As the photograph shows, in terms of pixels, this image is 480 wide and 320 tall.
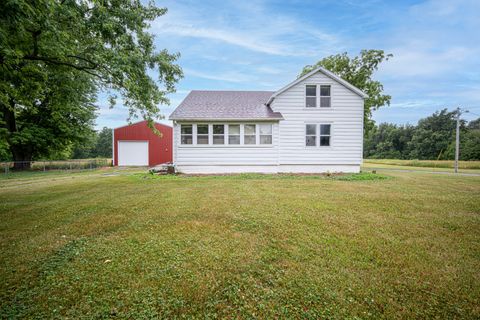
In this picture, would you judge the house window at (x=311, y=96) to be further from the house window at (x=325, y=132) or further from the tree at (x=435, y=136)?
the tree at (x=435, y=136)

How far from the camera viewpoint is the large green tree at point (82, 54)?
5.04m

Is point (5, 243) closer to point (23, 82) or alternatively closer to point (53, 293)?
point (53, 293)

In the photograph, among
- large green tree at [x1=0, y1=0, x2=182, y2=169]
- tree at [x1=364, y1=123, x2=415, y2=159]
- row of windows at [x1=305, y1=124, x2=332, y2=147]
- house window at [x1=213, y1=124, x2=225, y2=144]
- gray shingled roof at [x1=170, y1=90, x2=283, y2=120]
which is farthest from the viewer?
tree at [x1=364, y1=123, x2=415, y2=159]

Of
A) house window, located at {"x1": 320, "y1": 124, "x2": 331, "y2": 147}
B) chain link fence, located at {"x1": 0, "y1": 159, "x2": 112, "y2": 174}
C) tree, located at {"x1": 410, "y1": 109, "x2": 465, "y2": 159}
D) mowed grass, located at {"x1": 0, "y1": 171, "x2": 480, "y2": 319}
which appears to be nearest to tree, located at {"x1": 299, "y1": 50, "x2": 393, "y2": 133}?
house window, located at {"x1": 320, "y1": 124, "x2": 331, "y2": 147}

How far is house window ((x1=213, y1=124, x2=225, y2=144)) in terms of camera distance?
41.9 feet

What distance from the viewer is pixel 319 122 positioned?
1292 cm

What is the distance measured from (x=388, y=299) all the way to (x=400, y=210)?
427 cm

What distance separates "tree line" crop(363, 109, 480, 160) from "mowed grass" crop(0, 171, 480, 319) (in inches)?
1529

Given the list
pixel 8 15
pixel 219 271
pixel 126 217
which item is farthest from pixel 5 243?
pixel 8 15

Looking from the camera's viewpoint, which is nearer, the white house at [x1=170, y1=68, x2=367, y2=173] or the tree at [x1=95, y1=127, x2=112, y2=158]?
the white house at [x1=170, y1=68, x2=367, y2=173]

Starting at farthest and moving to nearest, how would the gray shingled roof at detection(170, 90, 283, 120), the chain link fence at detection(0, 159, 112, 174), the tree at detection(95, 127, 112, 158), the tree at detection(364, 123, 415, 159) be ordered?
the tree at detection(364, 123, 415, 159)
the tree at detection(95, 127, 112, 158)
the chain link fence at detection(0, 159, 112, 174)
the gray shingled roof at detection(170, 90, 283, 120)

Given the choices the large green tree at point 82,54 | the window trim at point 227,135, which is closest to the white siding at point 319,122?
the window trim at point 227,135

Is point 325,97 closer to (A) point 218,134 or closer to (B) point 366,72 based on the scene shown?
(A) point 218,134

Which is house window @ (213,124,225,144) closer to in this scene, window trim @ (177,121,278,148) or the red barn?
window trim @ (177,121,278,148)
